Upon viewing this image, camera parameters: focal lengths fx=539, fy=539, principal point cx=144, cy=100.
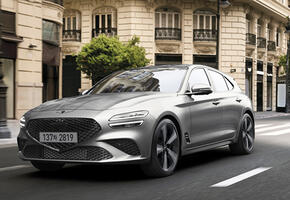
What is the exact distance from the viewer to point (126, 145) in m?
5.83

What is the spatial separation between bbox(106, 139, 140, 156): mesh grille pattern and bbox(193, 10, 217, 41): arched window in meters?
29.5

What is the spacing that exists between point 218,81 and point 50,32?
636 inches

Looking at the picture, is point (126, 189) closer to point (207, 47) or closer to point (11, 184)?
point (11, 184)

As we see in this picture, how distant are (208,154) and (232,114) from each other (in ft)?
3.12

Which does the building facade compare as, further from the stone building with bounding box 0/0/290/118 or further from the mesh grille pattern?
the mesh grille pattern

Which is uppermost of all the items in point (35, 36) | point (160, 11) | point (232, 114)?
point (160, 11)

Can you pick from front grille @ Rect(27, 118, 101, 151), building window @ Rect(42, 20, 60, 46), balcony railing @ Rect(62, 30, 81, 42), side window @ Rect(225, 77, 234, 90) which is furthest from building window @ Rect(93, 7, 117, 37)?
front grille @ Rect(27, 118, 101, 151)

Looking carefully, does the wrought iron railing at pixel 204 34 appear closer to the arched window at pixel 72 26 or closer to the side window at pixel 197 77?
the arched window at pixel 72 26

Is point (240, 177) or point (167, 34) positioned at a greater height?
point (167, 34)

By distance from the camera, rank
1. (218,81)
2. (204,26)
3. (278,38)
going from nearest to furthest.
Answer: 1. (218,81)
2. (204,26)
3. (278,38)

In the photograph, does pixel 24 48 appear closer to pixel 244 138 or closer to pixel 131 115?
pixel 244 138

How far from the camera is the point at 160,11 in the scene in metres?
34.7

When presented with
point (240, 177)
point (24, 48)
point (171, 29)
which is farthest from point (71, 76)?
point (240, 177)

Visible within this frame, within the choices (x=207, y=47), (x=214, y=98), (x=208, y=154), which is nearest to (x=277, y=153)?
(x=208, y=154)
